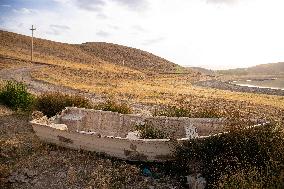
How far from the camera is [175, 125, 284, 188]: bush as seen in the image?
29.8ft

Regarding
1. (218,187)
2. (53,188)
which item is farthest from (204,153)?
(53,188)

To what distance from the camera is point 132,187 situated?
10016 mm

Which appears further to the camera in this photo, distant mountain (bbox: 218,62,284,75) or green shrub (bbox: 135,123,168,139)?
distant mountain (bbox: 218,62,284,75)

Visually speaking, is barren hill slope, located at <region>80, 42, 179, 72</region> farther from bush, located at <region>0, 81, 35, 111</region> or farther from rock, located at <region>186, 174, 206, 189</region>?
rock, located at <region>186, 174, 206, 189</region>

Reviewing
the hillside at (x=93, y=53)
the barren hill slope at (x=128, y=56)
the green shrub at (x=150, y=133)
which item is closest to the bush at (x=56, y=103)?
the green shrub at (x=150, y=133)

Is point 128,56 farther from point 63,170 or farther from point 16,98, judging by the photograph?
point 63,170

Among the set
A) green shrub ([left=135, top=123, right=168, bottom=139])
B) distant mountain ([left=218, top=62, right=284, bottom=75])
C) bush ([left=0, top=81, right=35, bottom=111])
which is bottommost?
green shrub ([left=135, top=123, right=168, bottom=139])

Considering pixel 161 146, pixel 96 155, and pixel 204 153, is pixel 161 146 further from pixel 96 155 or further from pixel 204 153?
pixel 96 155

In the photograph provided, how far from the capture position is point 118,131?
1369 cm

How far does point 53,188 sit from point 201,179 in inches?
160

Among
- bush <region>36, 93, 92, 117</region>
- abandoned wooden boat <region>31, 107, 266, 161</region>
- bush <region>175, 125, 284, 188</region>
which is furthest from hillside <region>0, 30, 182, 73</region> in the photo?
bush <region>175, 125, 284, 188</region>

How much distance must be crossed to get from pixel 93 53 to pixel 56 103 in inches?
3756

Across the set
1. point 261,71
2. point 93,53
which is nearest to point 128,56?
point 93,53

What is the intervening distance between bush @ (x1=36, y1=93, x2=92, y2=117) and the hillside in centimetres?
6708
